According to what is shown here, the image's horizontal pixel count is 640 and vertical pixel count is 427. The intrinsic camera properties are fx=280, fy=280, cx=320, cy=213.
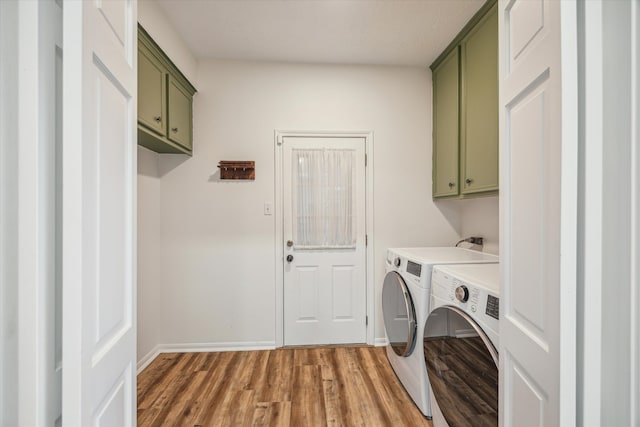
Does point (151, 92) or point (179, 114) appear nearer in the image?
point (151, 92)

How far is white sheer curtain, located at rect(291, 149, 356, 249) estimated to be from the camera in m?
2.58

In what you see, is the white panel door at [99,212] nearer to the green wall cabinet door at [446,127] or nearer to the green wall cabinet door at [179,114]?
the green wall cabinet door at [179,114]

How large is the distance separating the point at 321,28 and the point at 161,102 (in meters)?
1.28

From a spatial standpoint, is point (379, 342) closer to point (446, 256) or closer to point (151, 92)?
point (446, 256)

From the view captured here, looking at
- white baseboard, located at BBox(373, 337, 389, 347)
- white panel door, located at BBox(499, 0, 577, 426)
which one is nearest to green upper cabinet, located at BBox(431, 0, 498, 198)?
white panel door, located at BBox(499, 0, 577, 426)

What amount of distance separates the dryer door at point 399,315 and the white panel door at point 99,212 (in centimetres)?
142

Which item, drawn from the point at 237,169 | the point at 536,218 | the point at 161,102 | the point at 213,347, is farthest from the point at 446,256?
the point at 161,102

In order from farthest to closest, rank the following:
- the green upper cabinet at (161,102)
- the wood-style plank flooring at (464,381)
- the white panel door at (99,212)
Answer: the green upper cabinet at (161,102), the wood-style plank flooring at (464,381), the white panel door at (99,212)

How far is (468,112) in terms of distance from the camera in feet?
6.80

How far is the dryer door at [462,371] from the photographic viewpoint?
3.55 ft

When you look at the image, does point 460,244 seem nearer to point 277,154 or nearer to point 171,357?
point 277,154

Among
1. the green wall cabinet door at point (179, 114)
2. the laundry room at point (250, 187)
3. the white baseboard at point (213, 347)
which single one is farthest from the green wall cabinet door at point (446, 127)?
the green wall cabinet door at point (179, 114)

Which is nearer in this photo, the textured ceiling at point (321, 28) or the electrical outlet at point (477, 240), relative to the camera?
the textured ceiling at point (321, 28)

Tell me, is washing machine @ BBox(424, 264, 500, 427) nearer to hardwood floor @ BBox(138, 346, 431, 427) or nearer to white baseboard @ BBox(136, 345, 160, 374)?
hardwood floor @ BBox(138, 346, 431, 427)
